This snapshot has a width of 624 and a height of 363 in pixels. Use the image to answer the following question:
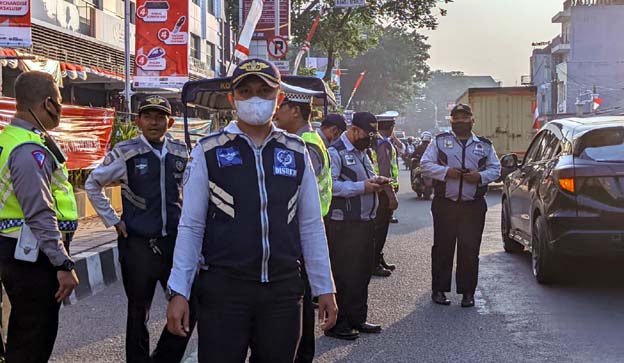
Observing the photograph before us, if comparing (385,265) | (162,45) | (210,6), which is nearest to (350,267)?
(385,265)

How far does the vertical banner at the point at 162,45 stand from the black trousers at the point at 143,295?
12.7 m

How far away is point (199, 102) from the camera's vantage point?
12500 millimetres

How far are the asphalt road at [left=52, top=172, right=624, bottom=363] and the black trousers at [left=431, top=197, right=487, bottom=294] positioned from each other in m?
0.26

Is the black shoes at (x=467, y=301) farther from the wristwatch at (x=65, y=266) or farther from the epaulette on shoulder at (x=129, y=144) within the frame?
the wristwatch at (x=65, y=266)

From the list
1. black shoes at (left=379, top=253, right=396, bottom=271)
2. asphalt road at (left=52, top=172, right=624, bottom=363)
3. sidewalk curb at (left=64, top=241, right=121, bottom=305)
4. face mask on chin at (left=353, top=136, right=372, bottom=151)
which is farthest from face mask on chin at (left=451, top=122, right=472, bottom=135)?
sidewalk curb at (left=64, top=241, right=121, bottom=305)

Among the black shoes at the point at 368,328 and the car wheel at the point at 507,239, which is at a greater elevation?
the car wheel at the point at 507,239

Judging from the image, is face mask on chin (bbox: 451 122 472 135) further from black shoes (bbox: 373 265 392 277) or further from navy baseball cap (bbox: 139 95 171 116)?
navy baseball cap (bbox: 139 95 171 116)

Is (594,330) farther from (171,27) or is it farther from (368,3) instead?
(368,3)

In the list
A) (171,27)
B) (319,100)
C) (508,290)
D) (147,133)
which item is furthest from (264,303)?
(171,27)

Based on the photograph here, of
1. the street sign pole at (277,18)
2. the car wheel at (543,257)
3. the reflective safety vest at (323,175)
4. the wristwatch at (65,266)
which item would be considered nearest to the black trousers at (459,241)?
the car wheel at (543,257)

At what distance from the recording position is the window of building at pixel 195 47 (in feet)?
125

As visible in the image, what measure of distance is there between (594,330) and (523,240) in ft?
10.9

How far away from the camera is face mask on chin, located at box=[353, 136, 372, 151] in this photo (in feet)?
22.6

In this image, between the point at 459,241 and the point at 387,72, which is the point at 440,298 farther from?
the point at 387,72
